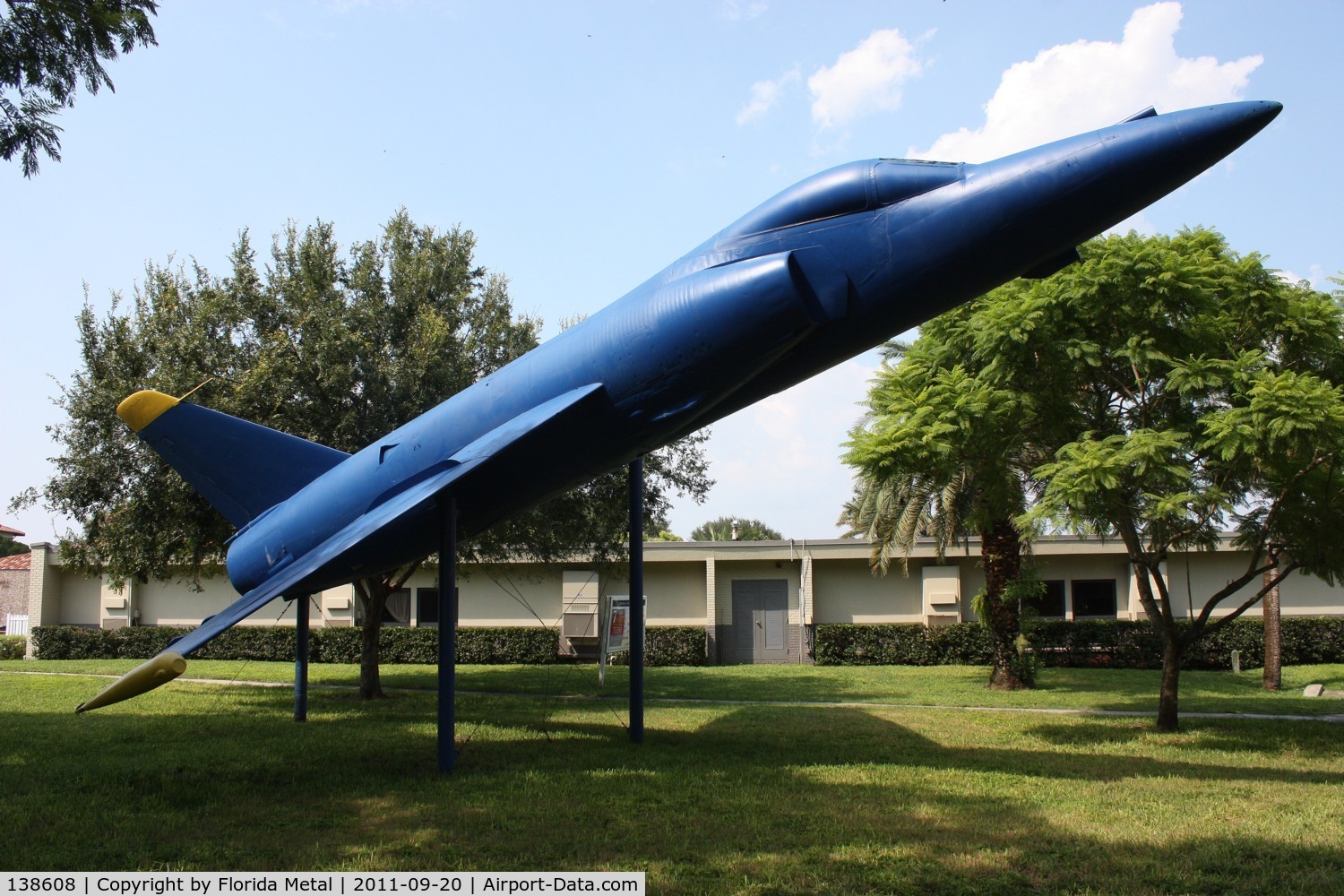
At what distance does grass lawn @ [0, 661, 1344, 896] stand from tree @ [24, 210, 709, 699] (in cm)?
310

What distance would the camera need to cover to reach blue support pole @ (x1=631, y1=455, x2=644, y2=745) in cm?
1231

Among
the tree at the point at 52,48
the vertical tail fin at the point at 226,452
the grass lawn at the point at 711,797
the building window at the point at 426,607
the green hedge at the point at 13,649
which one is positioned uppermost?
the tree at the point at 52,48

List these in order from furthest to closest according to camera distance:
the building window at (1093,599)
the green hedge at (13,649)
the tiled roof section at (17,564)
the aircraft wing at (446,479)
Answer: the tiled roof section at (17,564) → the green hedge at (13,649) → the building window at (1093,599) → the aircraft wing at (446,479)

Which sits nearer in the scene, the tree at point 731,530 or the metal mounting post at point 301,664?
the metal mounting post at point 301,664

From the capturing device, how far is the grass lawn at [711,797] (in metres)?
6.57

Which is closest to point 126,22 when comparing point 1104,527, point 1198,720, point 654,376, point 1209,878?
point 654,376

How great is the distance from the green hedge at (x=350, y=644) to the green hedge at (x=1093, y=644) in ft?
15.9

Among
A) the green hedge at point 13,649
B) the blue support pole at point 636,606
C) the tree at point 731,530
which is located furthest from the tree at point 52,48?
the tree at point 731,530

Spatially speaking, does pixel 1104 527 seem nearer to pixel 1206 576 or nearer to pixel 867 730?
pixel 867 730

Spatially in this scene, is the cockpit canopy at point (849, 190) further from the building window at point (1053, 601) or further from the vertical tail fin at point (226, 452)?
the building window at point (1053, 601)

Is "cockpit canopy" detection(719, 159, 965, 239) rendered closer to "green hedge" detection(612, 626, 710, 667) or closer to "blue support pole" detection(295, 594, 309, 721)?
"blue support pole" detection(295, 594, 309, 721)

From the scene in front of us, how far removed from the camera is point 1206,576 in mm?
27984

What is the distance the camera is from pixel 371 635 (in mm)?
18453

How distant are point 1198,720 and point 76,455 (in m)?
19.2
